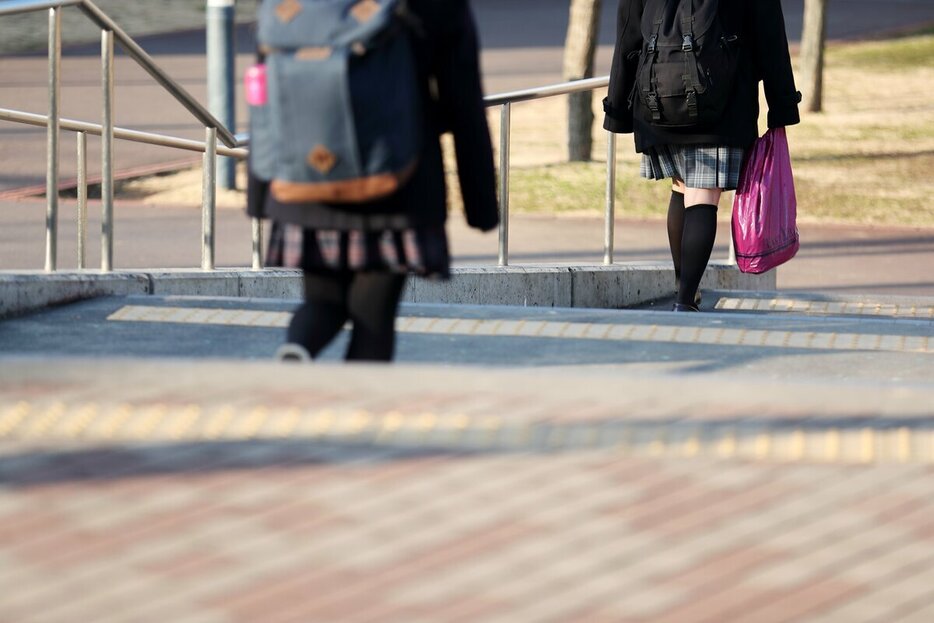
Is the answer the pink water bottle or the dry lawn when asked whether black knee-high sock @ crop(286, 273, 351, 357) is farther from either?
the dry lawn

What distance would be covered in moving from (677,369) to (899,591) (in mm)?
2105

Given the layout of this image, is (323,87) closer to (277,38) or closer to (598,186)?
(277,38)

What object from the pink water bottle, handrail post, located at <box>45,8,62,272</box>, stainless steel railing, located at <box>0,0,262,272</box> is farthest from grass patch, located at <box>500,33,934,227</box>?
the pink water bottle

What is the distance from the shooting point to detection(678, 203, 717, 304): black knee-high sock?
22.0ft

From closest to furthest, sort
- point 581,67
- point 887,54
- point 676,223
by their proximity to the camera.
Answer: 1. point 676,223
2. point 581,67
3. point 887,54

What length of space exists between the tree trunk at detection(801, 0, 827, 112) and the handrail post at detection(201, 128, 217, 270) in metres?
11.7

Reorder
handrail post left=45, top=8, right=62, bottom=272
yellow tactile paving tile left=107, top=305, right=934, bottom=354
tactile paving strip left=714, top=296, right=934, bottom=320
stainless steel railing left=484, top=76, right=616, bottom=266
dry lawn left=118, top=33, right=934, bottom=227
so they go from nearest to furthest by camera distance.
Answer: yellow tactile paving tile left=107, top=305, right=934, bottom=354 < handrail post left=45, top=8, right=62, bottom=272 < stainless steel railing left=484, top=76, right=616, bottom=266 < tactile paving strip left=714, top=296, right=934, bottom=320 < dry lawn left=118, top=33, right=934, bottom=227

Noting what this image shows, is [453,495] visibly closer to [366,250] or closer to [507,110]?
[366,250]

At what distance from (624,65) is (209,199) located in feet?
5.94

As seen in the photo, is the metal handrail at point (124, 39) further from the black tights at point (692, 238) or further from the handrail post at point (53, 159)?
the black tights at point (692, 238)

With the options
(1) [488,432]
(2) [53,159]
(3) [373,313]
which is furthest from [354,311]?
(2) [53,159]

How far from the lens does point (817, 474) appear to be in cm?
369

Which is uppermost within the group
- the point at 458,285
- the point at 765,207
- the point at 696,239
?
the point at 765,207

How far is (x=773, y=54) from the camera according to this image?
633 centimetres
